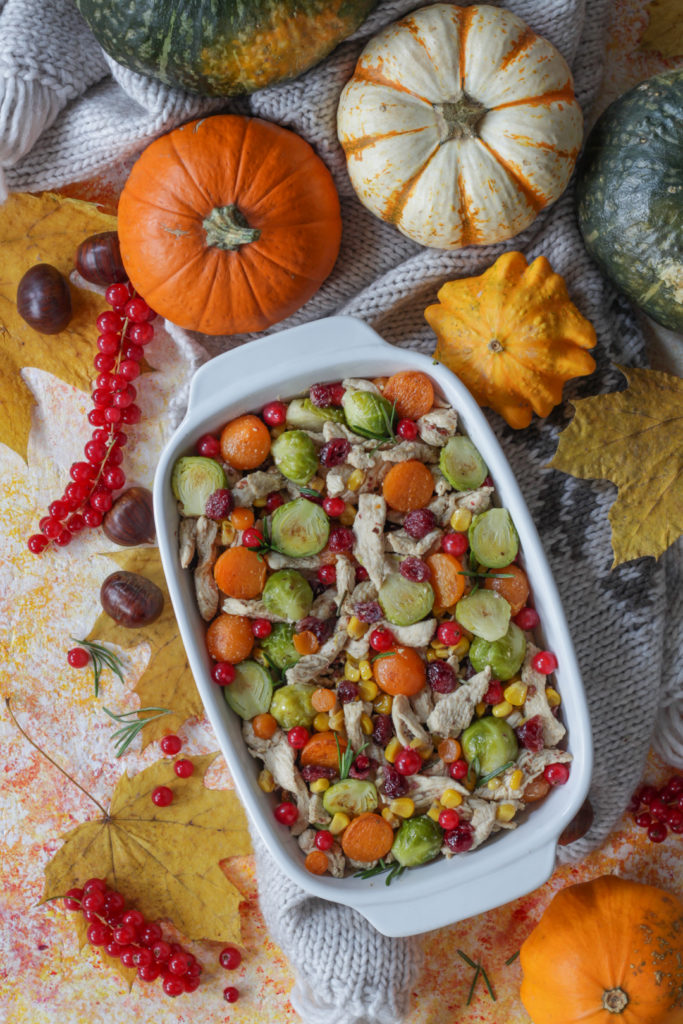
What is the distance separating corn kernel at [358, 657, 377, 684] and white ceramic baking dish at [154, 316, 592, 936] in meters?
0.26

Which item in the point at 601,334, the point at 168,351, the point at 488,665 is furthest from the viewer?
the point at 168,351

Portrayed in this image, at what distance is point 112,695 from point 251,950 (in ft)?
2.14

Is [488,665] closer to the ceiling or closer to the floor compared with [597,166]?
closer to the floor

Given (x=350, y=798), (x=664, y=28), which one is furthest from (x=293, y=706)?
(x=664, y=28)

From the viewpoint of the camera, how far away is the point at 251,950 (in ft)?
6.81

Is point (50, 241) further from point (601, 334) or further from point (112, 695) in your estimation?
point (601, 334)

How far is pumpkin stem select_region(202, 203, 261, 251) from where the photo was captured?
5.42ft

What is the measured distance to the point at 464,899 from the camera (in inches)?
66.1

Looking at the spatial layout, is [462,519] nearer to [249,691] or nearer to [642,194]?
[249,691]

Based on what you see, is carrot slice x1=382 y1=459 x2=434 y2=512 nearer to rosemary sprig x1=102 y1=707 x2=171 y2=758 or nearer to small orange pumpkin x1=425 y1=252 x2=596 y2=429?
small orange pumpkin x1=425 y1=252 x2=596 y2=429

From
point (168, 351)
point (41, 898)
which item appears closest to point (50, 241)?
point (168, 351)

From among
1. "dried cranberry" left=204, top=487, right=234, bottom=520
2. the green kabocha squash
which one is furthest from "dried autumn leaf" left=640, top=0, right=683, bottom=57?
"dried cranberry" left=204, top=487, right=234, bottom=520

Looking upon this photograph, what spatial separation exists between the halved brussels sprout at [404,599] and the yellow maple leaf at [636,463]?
15.1 inches

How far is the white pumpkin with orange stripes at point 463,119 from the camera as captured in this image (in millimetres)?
1646
